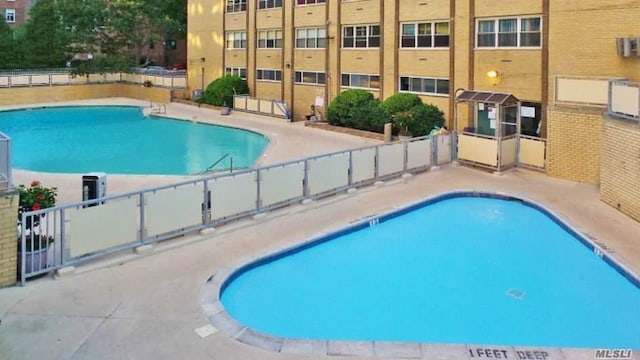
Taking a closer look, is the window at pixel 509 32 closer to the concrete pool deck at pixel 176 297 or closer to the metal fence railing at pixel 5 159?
the concrete pool deck at pixel 176 297

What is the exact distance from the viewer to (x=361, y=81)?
28094mm

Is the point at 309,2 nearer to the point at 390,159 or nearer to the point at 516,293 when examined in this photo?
the point at 390,159

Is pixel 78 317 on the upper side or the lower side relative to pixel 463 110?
lower

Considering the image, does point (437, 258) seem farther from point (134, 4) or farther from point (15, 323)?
point (134, 4)

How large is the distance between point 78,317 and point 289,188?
6.46 meters

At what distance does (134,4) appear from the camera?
45844 mm

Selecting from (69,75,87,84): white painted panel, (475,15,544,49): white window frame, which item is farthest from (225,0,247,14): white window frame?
(475,15,544,49): white window frame

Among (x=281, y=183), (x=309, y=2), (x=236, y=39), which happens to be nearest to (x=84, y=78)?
(x=236, y=39)

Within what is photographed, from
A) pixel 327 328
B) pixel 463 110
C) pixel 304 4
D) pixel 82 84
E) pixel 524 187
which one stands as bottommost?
pixel 327 328

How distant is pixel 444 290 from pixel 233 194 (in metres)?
4.66

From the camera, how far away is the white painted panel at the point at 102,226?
9188 mm

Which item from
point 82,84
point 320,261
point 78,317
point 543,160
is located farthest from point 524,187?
point 82,84

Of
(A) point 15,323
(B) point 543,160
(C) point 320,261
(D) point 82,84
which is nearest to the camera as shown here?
(A) point 15,323

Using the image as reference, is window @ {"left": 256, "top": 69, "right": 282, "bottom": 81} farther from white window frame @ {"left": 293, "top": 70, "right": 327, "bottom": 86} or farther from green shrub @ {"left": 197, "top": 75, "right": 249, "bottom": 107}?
white window frame @ {"left": 293, "top": 70, "right": 327, "bottom": 86}
